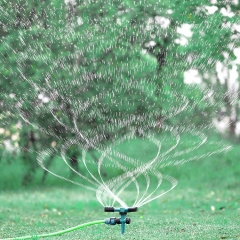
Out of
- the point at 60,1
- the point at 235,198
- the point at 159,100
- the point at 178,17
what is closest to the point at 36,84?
the point at 60,1

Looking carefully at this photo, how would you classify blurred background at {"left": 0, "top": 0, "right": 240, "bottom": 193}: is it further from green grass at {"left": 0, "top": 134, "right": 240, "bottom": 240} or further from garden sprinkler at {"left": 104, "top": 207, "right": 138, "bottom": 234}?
garden sprinkler at {"left": 104, "top": 207, "right": 138, "bottom": 234}

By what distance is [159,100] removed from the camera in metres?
9.58

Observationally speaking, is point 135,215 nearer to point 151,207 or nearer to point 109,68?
point 151,207

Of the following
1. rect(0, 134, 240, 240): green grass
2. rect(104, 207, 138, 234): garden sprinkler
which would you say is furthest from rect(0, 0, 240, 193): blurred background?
rect(104, 207, 138, 234): garden sprinkler

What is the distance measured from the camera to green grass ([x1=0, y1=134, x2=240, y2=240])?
5480 mm

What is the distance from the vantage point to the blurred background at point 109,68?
941 cm

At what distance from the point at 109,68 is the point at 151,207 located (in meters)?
2.60

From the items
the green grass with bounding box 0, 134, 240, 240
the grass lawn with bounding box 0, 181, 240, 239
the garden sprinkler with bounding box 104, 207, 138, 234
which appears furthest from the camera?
the green grass with bounding box 0, 134, 240, 240

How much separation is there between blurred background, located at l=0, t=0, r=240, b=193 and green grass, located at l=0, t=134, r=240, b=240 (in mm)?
108

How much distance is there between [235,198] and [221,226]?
3.32 meters

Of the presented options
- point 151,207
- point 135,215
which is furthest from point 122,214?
point 151,207

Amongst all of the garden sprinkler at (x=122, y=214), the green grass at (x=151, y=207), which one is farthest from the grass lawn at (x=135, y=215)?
the garden sprinkler at (x=122, y=214)

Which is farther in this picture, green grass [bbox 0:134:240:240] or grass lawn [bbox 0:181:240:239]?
green grass [bbox 0:134:240:240]

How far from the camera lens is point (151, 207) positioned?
27.0ft
